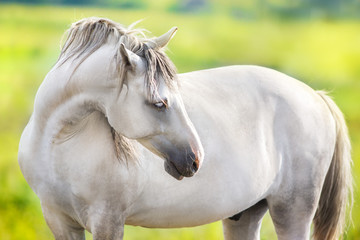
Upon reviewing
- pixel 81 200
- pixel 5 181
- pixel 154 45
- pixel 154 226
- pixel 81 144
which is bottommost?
pixel 5 181

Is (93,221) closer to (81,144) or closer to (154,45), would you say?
(81,144)

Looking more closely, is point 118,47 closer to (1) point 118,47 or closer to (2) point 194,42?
(1) point 118,47

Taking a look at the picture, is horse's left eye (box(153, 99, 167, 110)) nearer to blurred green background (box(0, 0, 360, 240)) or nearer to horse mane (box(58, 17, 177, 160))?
horse mane (box(58, 17, 177, 160))

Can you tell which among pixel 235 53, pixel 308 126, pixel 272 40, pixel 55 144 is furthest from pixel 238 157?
pixel 272 40

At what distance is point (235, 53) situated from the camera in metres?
6.07

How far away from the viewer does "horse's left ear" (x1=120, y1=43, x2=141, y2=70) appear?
197 cm

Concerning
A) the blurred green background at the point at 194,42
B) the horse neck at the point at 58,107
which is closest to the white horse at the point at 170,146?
the horse neck at the point at 58,107

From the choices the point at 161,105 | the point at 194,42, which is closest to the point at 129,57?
the point at 161,105

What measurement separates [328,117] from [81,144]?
4.26ft

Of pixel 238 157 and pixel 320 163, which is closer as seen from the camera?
pixel 238 157

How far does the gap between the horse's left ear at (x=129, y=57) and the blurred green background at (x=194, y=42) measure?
266 centimetres

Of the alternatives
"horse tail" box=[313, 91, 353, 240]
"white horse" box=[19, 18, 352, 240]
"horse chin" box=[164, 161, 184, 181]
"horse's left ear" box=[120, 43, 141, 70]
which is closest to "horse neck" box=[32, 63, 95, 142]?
"white horse" box=[19, 18, 352, 240]

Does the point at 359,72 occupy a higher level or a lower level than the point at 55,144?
lower

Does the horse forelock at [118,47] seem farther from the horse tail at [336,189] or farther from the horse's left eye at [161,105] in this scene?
the horse tail at [336,189]
